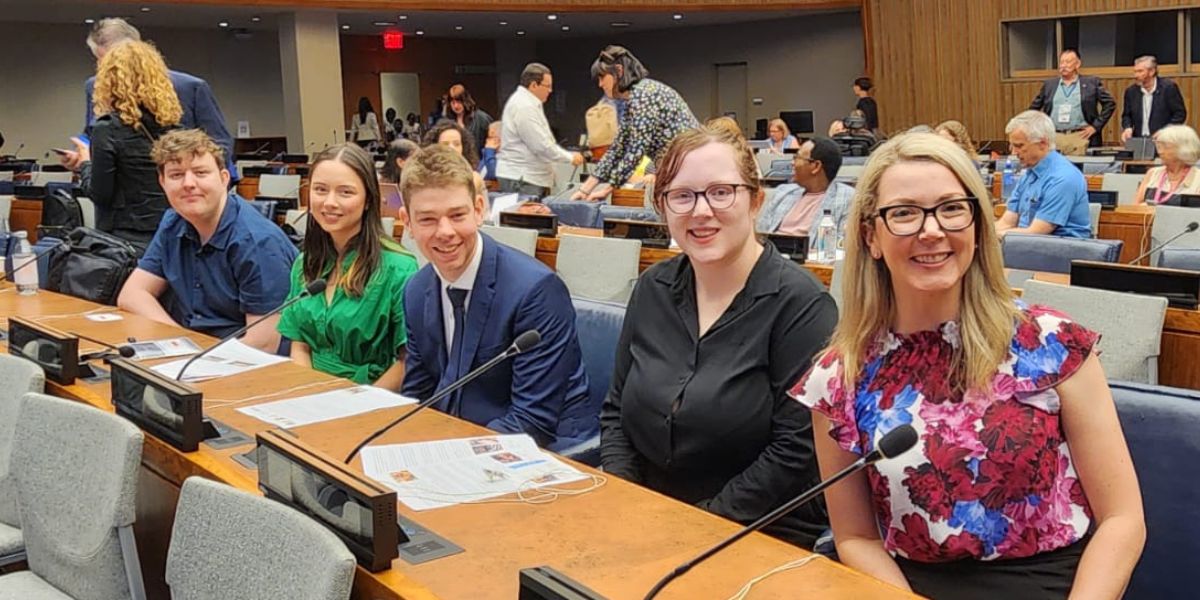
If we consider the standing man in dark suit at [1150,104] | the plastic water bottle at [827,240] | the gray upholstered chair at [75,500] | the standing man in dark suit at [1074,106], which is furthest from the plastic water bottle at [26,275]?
the standing man in dark suit at [1150,104]

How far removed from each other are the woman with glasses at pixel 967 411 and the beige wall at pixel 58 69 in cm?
1644

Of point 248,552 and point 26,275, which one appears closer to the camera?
point 248,552

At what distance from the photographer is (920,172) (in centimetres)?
173

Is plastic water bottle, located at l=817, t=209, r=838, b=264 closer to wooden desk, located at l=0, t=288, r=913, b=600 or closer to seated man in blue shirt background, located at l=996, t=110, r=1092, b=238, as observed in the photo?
seated man in blue shirt background, located at l=996, t=110, r=1092, b=238

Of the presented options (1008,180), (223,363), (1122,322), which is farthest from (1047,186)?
(223,363)

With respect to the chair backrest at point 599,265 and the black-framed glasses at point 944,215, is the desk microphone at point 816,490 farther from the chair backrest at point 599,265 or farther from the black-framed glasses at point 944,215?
the chair backrest at point 599,265

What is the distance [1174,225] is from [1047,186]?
0.59 metres

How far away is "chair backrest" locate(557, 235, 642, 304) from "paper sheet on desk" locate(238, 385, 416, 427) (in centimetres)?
232

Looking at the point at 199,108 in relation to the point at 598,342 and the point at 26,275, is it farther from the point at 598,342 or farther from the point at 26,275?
A: the point at 598,342

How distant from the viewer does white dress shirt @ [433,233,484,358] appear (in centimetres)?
270

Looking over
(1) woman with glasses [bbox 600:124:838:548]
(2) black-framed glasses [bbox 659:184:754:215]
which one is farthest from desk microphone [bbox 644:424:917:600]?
(2) black-framed glasses [bbox 659:184:754:215]

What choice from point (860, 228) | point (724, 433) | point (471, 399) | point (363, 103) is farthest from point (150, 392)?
point (363, 103)

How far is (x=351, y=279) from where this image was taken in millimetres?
3133

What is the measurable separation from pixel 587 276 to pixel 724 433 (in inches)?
114
